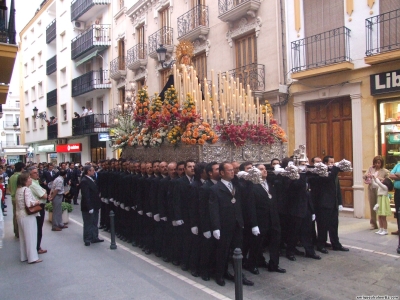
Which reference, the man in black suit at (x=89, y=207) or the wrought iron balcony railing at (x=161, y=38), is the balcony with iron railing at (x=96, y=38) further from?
the man in black suit at (x=89, y=207)

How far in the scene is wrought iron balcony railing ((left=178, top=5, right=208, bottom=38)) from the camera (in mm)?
15781

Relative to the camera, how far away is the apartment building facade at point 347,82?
10086 mm

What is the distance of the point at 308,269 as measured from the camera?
6199 mm

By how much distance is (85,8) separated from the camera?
987 inches

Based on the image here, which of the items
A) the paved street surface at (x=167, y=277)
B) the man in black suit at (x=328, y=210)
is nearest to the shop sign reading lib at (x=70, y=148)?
the paved street surface at (x=167, y=277)

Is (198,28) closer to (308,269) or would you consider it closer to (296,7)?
(296,7)

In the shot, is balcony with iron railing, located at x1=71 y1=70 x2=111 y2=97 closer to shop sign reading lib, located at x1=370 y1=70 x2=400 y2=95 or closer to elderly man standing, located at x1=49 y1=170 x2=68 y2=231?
elderly man standing, located at x1=49 y1=170 x2=68 y2=231

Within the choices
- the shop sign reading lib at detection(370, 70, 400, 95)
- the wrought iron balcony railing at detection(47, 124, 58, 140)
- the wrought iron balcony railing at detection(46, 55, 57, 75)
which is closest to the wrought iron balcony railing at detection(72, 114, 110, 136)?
the wrought iron balcony railing at detection(47, 124, 58, 140)

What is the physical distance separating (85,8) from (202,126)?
842 inches

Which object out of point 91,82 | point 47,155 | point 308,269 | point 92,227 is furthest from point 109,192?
point 47,155

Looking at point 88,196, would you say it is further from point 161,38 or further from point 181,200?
point 161,38

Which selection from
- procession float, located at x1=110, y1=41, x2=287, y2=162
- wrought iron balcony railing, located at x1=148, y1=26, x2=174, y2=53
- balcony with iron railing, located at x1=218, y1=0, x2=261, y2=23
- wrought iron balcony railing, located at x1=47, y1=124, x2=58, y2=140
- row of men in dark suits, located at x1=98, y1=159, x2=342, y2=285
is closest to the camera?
row of men in dark suits, located at x1=98, y1=159, x2=342, y2=285

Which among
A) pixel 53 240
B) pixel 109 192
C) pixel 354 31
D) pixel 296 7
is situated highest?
pixel 296 7

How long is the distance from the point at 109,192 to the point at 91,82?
16.8 metres
